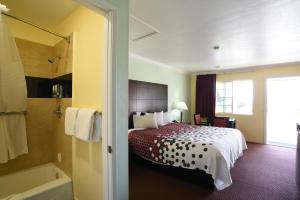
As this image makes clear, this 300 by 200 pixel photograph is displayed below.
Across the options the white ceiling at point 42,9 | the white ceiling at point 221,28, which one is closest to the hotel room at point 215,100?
the white ceiling at point 221,28

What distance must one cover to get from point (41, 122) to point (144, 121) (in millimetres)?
1971

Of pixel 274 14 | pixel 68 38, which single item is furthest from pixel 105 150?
pixel 274 14

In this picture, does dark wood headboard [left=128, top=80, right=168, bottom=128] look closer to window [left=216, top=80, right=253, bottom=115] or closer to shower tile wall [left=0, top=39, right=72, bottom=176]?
shower tile wall [left=0, top=39, right=72, bottom=176]

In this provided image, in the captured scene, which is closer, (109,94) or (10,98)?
(109,94)

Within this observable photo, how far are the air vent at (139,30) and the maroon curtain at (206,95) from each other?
3.65 meters

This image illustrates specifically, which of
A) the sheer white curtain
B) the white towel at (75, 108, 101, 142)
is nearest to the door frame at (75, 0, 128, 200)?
the white towel at (75, 108, 101, 142)

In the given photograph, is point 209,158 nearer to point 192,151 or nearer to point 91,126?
point 192,151

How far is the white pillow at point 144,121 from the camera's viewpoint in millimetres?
3672

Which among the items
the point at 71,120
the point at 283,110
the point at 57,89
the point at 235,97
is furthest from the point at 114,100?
the point at 283,110

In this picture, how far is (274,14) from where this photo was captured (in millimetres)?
1967

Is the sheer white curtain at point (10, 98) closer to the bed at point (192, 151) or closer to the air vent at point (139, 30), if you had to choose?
the air vent at point (139, 30)

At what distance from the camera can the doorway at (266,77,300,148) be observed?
454cm

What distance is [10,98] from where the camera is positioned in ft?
6.11

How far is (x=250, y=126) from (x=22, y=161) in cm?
565
